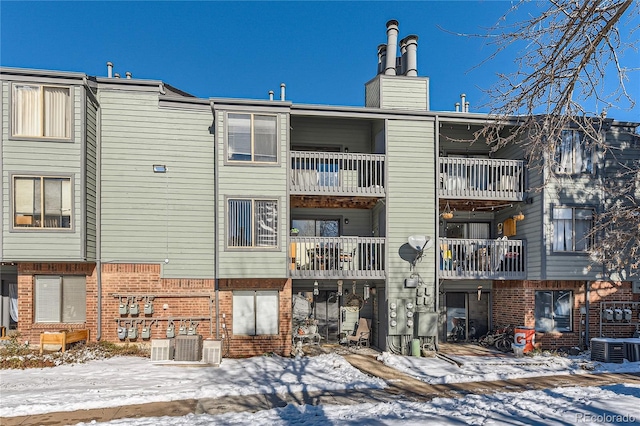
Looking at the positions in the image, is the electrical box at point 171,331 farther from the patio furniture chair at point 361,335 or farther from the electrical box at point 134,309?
the patio furniture chair at point 361,335

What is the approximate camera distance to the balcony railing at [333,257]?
11.4 meters

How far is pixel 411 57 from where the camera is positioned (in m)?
13.1

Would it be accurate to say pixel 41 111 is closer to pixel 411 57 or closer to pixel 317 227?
pixel 317 227

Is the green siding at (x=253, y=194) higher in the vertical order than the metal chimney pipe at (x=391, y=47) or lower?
lower

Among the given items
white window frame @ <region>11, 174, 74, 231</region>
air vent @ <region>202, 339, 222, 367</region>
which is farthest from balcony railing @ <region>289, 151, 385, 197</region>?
white window frame @ <region>11, 174, 74, 231</region>

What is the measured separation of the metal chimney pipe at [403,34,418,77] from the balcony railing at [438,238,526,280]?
600 centimetres

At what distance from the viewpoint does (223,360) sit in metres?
10.5

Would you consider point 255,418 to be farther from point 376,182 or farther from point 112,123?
point 112,123

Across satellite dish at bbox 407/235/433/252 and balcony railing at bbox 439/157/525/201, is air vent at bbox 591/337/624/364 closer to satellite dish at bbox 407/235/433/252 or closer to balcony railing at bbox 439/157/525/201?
balcony railing at bbox 439/157/525/201

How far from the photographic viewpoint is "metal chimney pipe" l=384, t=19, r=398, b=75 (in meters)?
12.8

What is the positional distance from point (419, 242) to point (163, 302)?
8.08 meters

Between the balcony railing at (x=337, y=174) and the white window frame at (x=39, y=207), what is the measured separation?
6286mm

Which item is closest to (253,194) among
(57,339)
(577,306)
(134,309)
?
(134,309)

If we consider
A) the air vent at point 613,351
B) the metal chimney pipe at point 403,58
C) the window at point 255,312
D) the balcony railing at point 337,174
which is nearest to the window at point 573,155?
the air vent at point 613,351
